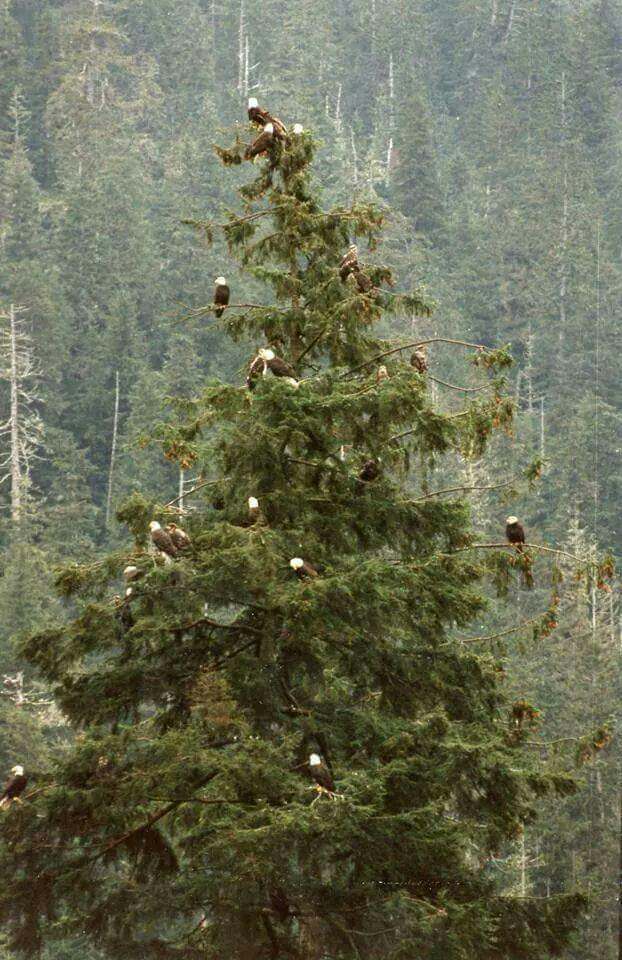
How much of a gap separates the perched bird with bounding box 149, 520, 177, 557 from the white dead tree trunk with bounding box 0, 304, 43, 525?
3788 cm

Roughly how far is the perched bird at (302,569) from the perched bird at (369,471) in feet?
3.41

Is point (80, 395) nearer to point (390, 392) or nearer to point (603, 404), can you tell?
point (603, 404)

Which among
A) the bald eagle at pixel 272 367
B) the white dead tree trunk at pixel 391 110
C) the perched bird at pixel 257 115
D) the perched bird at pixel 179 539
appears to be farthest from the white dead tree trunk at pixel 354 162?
the perched bird at pixel 179 539

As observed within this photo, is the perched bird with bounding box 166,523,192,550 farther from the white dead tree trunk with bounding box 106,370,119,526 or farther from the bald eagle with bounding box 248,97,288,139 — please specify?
the white dead tree trunk with bounding box 106,370,119,526

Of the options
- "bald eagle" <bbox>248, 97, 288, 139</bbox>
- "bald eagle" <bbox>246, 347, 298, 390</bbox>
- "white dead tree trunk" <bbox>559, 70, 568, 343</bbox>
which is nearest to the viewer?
"bald eagle" <bbox>246, 347, 298, 390</bbox>

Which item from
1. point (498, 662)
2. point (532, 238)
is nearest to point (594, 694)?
point (498, 662)

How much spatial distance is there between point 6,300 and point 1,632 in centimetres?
2687

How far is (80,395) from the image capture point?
62.2 m

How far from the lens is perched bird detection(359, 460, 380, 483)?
11.2 meters

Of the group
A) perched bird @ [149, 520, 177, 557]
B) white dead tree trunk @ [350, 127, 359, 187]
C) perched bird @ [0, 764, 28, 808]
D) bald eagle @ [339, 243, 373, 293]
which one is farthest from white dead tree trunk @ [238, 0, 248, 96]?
perched bird @ [0, 764, 28, 808]

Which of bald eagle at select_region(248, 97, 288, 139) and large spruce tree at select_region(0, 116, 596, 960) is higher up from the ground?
bald eagle at select_region(248, 97, 288, 139)

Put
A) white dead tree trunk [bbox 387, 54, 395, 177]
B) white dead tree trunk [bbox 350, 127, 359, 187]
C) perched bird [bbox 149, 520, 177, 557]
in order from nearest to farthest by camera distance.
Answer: perched bird [bbox 149, 520, 177, 557] → white dead tree trunk [bbox 350, 127, 359, 187] → white dead tree trunk [bbox 387, 54, 395, 177]

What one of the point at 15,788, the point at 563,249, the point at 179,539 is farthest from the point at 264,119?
the point at 563,249

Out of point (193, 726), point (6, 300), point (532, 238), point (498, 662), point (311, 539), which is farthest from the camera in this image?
point (532, 238)
